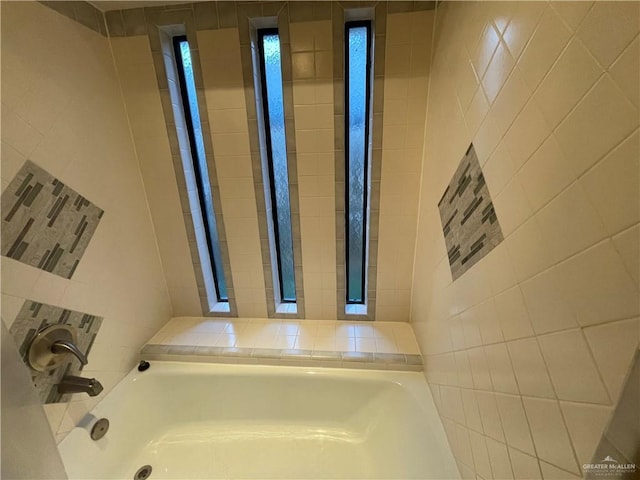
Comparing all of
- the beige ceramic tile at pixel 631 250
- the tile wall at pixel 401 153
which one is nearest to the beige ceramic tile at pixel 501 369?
the beige ceramic tile at pixel 631 250

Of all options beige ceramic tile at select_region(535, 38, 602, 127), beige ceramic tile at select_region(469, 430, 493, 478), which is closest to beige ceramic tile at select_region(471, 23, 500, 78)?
beige ceramic tile at select_region(535, 38, 602, 127)

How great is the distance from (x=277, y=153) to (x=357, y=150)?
0.43m

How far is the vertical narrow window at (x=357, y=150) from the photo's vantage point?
4.15 ft

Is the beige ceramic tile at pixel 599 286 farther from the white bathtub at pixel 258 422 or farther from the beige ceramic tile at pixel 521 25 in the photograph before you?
the white bathtub at pixel 258 422

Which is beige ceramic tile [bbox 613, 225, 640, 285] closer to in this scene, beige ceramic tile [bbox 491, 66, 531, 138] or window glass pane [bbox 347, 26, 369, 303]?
beige ceramic tile [bbox 491, 66, 531, 138]

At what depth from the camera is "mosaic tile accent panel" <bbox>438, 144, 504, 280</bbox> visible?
0.72m

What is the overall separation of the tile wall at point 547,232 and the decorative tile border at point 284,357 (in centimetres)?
47

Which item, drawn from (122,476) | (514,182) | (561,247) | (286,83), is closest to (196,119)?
(286,83)

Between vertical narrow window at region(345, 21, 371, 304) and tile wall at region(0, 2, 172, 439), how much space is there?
1.12 meters

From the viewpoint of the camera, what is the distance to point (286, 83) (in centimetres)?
125

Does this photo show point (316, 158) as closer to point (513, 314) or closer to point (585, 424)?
point (513, 314)

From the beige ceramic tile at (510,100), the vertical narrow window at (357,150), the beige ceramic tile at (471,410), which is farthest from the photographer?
the vertical narrow window at (357,150)

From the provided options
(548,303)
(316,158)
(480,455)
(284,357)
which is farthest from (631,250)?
(284,357)

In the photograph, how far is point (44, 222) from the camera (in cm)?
97
